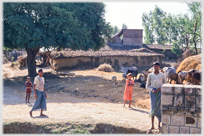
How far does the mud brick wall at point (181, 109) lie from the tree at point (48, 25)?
1144cm

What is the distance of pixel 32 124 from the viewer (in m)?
6.05

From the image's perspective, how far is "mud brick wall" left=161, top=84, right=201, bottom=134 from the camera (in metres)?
4.99

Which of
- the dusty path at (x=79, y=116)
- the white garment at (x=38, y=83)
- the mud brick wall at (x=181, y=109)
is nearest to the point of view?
the mud brick wall at (x=181, y=109)

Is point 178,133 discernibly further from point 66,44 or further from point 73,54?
point 73,54

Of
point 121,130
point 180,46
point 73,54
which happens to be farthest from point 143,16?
point 121,130

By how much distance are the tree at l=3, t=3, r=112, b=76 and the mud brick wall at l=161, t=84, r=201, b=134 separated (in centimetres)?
1144

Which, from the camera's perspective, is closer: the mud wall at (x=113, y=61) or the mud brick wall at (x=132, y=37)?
the mud wall at (x=113, y=61)

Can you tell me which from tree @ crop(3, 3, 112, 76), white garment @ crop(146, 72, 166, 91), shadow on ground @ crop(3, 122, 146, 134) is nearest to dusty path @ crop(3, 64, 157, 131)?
shadow on ground @ crop(3, 122, 146, 134)

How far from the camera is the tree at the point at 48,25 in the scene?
14.3 metres

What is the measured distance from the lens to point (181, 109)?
5.08 metres

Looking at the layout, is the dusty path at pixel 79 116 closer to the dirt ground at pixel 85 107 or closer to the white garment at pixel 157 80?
the dirt ground at pixel 85 107

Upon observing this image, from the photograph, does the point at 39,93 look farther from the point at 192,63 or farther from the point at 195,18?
the point at 195,18

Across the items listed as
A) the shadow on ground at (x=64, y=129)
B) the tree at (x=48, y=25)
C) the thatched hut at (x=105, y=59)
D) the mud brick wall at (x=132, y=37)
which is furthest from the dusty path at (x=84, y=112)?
the mud brick wall at (x=132, y=37)

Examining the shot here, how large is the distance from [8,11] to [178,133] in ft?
44.5
